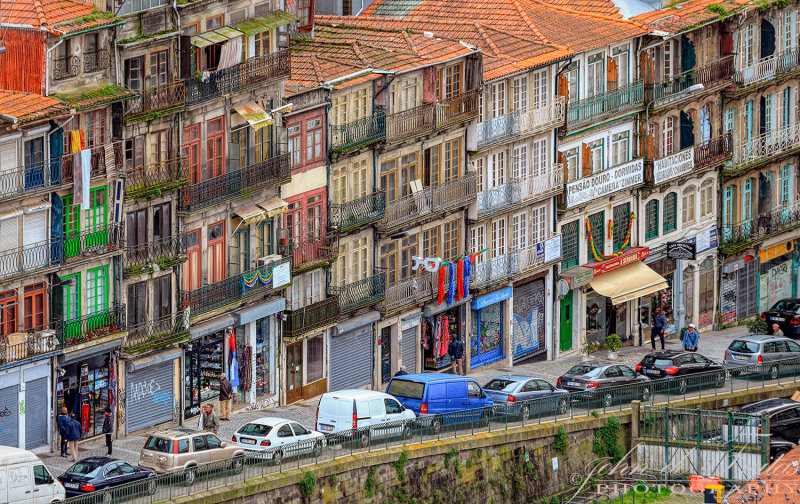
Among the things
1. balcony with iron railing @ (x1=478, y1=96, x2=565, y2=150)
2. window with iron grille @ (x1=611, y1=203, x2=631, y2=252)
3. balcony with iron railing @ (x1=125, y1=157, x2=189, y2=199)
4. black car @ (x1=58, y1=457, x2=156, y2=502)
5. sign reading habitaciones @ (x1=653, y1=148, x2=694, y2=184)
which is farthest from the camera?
sign reading habitaciones @ (x1=653, y1=148, x2=694, y2=184)

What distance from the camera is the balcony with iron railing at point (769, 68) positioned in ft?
370

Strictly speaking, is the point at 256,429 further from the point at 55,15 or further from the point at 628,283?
the point at 628,283

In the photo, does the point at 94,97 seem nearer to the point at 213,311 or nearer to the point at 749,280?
the point at 213,311

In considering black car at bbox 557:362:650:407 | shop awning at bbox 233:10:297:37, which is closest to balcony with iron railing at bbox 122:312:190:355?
shop awning at bbox 233:10:297:37

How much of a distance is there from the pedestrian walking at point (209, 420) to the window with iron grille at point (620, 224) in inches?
1133

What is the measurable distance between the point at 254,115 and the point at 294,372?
10351 mm

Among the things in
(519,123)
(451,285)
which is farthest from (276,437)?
(519,123)

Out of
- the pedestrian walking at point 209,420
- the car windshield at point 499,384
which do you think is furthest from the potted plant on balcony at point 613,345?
the pedestrian walking at point 209,420

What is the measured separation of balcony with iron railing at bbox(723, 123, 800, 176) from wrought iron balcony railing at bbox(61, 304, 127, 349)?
3918 cm

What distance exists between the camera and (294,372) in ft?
299

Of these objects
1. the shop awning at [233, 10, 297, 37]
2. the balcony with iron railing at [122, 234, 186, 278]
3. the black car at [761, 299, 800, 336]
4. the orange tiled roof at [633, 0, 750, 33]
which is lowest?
the black car at [761, 299, 800, 336]

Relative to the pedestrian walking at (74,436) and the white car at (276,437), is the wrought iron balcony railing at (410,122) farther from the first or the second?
the pedestrian walking at (74,436)

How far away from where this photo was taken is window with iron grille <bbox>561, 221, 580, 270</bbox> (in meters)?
104

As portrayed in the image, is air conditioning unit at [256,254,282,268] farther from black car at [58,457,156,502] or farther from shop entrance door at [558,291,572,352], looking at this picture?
shop entrance door at [558,291,572,352]
